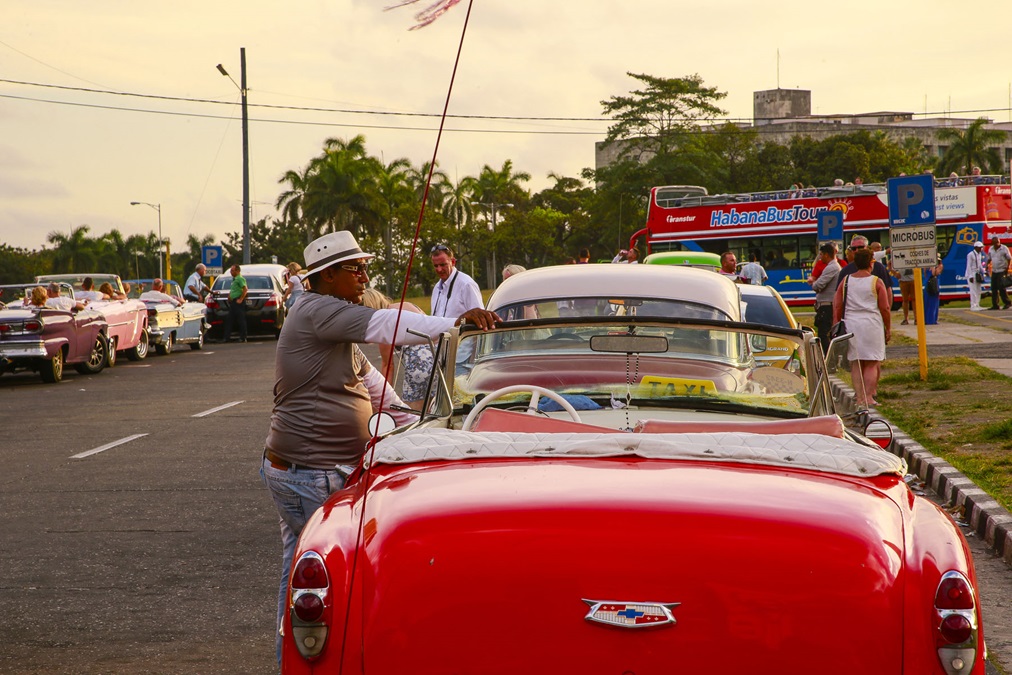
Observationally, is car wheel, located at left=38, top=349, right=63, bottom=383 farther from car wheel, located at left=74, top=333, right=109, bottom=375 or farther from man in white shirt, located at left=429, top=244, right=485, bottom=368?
man in white shirt, located at left=429, top=244, right=485, bottom=368

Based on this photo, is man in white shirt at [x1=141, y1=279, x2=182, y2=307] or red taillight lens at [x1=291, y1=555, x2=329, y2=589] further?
man in white shirt at [x1=141, y1=279, x2=182, y2=307]

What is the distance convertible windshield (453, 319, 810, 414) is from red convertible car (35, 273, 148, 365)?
20362 millimetres

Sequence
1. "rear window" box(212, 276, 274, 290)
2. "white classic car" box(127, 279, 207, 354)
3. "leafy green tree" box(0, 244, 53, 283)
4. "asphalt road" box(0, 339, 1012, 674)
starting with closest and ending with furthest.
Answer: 1. "asphalt road" box(0, 339, 1012, 674)
2. "white classic car" box(127, 279, 207, 354)
3. "rear window" box(212, 276, 274, 290)
4. "leafy green tree" box(0, 244, 53, 283)

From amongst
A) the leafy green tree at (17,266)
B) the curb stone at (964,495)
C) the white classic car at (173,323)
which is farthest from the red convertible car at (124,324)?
the leafy green tree at (17,266)

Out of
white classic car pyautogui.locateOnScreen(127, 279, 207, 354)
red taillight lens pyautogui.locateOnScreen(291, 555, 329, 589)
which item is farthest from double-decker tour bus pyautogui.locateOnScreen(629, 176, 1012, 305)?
red taillight lens pyautogui.locateOnScreen(291, 555, 329, 589)

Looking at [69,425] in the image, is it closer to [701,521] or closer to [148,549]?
[148,549]

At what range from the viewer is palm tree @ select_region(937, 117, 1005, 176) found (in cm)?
9494

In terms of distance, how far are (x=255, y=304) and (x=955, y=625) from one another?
31.7 meters

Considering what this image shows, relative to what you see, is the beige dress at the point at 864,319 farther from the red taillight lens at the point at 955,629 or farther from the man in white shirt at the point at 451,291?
the red taillight lens at the point at 955,629

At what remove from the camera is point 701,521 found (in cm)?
293

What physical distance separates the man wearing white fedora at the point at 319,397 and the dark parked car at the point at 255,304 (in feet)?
94.7

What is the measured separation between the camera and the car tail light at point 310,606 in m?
3.11

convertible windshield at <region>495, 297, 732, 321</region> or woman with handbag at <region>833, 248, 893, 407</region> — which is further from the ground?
convertible windshield at <region>495, 297, 732, 321</region>

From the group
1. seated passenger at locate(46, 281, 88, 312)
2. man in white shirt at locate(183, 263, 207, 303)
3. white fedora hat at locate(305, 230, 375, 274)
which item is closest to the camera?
white fedora hat at locate(305, 230, 375, 274)
